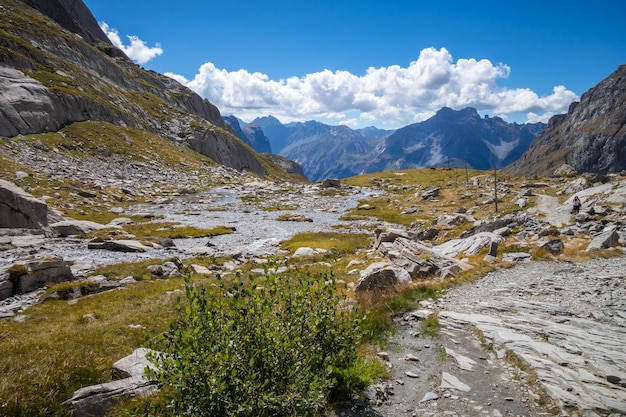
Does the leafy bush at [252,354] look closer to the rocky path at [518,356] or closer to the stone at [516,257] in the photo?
Result: the rocky path at [518,356]

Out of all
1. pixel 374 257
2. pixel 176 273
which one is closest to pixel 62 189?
pixel 176 273

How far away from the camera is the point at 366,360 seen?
1045 cm

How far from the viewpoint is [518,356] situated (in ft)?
35.5

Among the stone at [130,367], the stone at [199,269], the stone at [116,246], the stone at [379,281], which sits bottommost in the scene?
the stone at [199,269]

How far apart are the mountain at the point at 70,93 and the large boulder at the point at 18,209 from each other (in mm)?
60212

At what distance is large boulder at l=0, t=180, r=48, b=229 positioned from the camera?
111 feet

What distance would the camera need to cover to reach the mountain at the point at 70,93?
90.7 meters

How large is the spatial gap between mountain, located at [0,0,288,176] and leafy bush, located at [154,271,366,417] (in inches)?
3949

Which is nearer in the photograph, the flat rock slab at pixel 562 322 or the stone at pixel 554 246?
the flat rock slab at pixel 562 322

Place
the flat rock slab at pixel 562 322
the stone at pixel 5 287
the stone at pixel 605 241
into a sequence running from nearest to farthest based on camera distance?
the flat rock slab at pixel 562 322 → the stone at pixel 5 287 → the stone at pixel 605 241

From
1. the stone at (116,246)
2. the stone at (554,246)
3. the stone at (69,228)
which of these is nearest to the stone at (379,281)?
the stone at (554,246)

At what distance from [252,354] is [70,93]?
132116 mm

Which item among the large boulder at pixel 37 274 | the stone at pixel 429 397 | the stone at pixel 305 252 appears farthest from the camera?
the stone at pixel 305 252

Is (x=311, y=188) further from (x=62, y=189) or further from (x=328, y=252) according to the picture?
(x=328, y=252)
